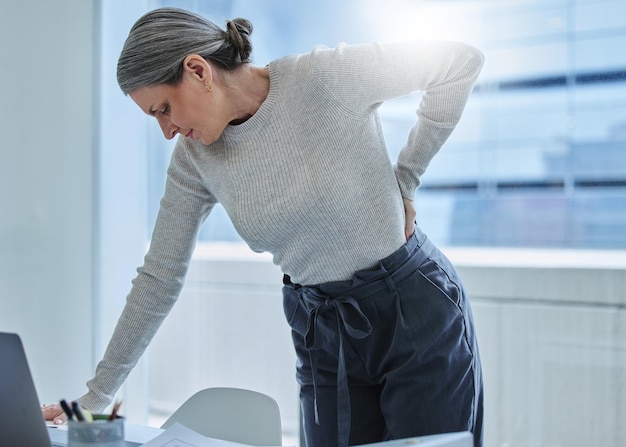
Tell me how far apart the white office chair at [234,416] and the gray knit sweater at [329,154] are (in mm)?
230

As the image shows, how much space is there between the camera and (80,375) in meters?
2.92

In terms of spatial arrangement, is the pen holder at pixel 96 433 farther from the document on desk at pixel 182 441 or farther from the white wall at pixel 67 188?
the white wall at pixel 67 188

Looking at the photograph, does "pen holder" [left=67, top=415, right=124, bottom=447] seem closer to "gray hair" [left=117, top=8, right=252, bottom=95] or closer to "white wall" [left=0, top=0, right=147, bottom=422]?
"gray hair" [left=117, top=8, right=252, bottom=95]

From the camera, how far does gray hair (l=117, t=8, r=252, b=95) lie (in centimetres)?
134

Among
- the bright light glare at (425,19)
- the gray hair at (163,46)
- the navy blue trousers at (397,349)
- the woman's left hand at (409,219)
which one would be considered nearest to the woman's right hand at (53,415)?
the navy blue trousers at (397,349)

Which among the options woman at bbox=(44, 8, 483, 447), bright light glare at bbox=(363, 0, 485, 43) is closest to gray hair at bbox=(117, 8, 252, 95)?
woman at bbox=(44, 8, 483, 447)

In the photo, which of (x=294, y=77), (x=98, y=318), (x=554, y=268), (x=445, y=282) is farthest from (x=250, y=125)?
(x=98, y=318)

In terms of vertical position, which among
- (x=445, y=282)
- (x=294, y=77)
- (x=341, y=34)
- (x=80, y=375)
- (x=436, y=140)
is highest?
(x=341, y=34)

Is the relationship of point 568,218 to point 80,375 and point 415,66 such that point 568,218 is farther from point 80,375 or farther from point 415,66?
point 80,375

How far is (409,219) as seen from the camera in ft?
4.96

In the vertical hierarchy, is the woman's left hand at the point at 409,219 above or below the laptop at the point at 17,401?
above

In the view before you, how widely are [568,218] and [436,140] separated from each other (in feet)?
3.17

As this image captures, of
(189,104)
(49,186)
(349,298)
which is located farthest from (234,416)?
(49,186)

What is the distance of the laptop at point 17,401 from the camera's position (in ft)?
3.40
